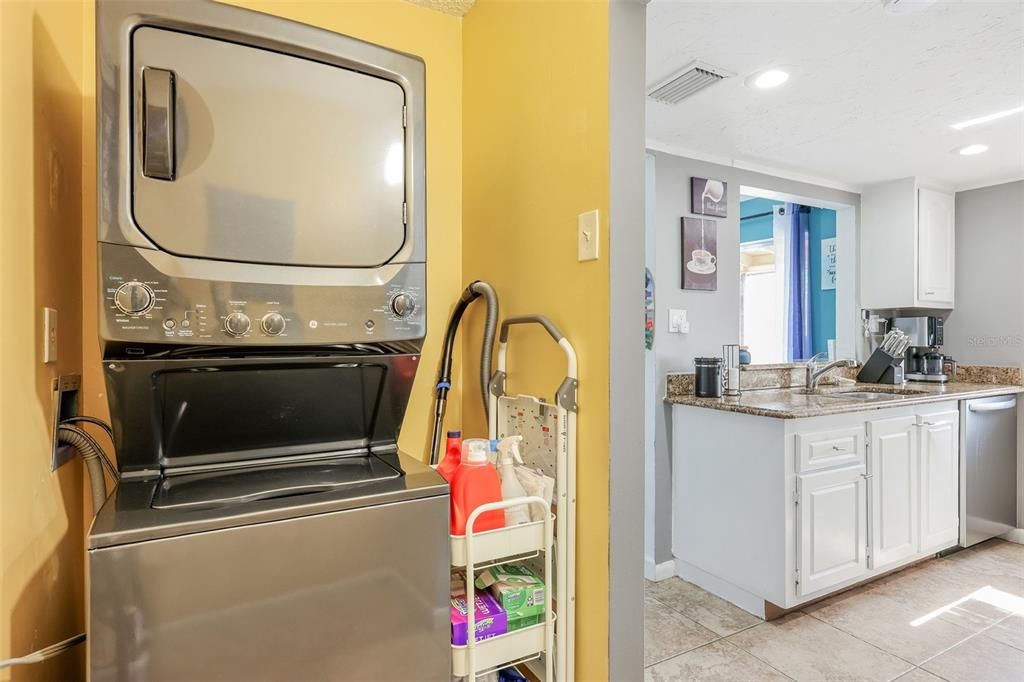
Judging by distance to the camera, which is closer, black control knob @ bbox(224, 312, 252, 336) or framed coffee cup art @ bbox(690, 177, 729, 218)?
black control knob @ bbox(224, 312, 252, 336)

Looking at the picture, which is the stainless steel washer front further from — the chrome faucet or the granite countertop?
the chrome faucet

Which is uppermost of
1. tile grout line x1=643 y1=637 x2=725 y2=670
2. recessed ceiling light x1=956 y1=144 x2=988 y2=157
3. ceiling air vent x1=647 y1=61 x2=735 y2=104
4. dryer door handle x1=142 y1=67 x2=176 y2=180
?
recessed ceiling light x1=956 y1=144 x2=988 y2=157

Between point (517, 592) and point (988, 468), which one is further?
point (988, 468)

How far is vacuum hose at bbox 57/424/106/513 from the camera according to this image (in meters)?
1.17

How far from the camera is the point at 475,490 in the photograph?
1.24 m

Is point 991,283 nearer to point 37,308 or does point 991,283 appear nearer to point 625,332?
point 625,332

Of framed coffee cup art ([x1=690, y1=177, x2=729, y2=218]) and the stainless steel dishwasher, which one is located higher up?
framed coffee cup art ([x1=690, y1=177, x2=729, y2=218])

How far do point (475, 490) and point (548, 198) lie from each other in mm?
806

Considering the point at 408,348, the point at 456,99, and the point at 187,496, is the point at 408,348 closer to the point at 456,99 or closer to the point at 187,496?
the point at 187,496

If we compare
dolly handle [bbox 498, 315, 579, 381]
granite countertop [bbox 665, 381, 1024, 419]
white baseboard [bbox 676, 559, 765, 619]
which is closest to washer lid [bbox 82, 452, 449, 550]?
dolly handle [bbox 498, 315, 579, 381]

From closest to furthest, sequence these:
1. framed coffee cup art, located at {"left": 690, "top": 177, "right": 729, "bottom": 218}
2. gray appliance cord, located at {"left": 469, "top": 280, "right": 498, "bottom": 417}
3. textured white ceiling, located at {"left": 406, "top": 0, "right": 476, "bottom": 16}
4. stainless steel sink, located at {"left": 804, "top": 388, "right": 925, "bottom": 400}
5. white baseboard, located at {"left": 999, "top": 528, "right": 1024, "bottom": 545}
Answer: gray appliance cord, located at {"left": 469, "top": 280, "right": 498, "bottom": 417} → textured white ceiling, located at {"left": 406, "top": 0, "right": 476, "bottom": 16} → framed coffee cup art, located at {"left": 690, "top": 177, "right": 729, "bottom": 218} → stainless steel sink, located at {"left": 804, "top": 388, "right": 925, "bottom": 400} → white baseboard, located at {"left": 999, "top": 528, "right": 1024, "bottom": 545}

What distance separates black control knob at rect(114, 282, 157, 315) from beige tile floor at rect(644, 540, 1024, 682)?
6.57 feet

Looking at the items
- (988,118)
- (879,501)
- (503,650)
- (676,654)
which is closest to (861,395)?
(879,501)

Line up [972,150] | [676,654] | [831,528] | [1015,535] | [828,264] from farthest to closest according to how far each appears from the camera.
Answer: [828,264] → [1015,535] → [972,150] → [831,528] → [676,654]
